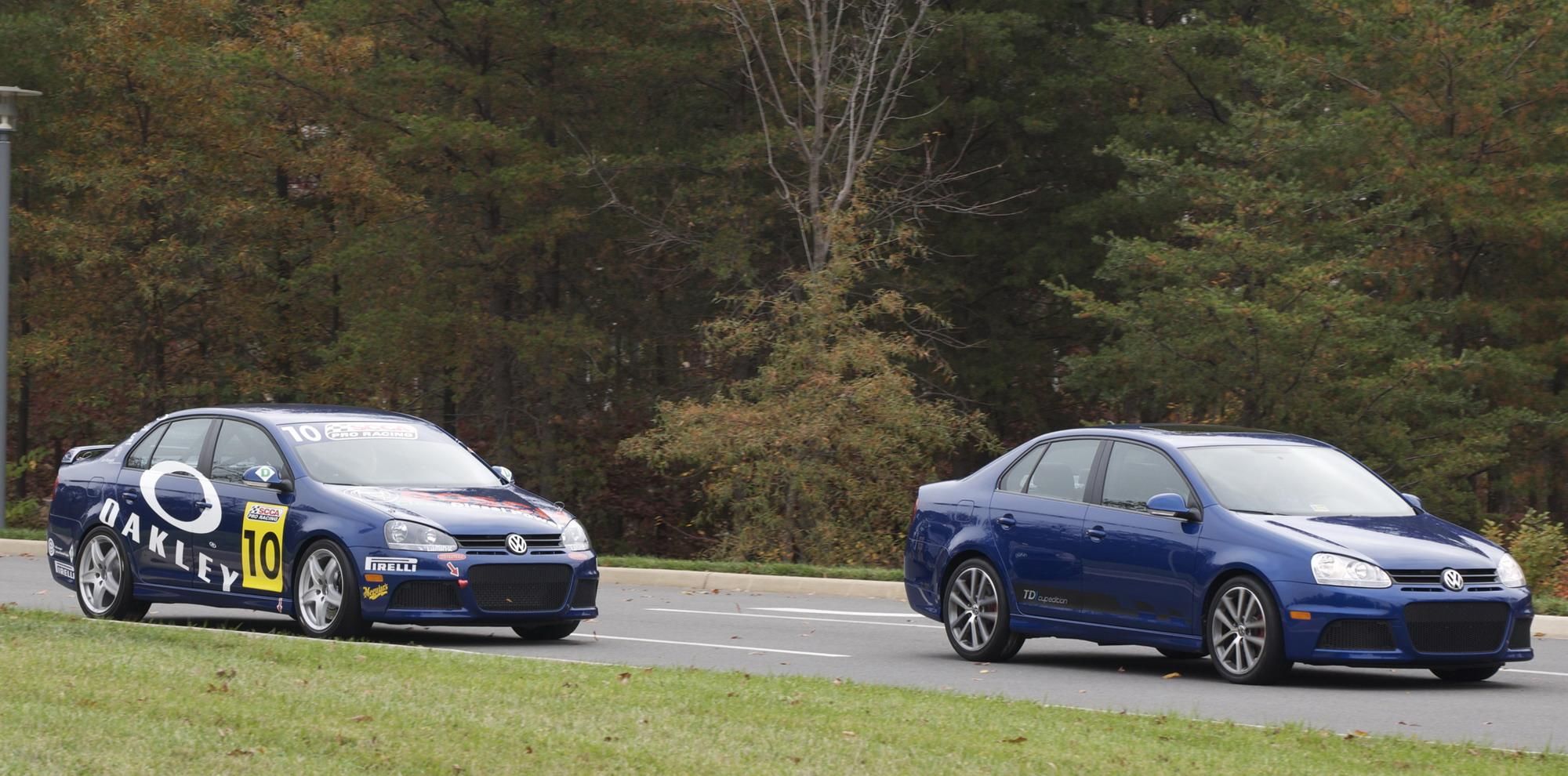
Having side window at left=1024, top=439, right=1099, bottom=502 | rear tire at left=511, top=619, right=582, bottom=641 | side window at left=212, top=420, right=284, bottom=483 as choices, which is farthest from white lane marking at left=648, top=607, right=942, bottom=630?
side window at left=212, top=420, right=284, bottom=483

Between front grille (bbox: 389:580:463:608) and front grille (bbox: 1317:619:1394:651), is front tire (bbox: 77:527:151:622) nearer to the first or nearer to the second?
front grille (bbox: 389:580:463:608)

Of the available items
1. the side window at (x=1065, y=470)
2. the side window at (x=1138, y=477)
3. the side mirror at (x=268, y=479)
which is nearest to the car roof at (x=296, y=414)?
the side mirror at (x=268, y=479)

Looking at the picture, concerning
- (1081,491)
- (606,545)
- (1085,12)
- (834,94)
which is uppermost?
(1085,12)

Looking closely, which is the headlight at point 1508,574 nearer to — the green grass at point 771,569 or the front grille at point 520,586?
the front grille at point 520,586

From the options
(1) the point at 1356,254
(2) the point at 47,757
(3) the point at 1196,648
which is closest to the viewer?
(2) the point at 47,757

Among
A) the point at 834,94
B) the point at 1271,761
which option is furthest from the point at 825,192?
the point at 1271,761

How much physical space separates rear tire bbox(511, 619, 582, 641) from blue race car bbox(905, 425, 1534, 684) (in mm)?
2394

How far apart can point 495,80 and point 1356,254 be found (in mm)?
16061

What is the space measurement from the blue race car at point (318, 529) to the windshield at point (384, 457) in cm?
1

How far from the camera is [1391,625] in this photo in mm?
11570

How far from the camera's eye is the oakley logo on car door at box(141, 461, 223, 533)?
1448 centimetres

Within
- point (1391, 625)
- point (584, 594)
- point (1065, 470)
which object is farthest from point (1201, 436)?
point (584, 594)

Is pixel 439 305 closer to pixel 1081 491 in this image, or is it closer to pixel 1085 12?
pixel 1085 12

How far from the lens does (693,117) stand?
134ft
